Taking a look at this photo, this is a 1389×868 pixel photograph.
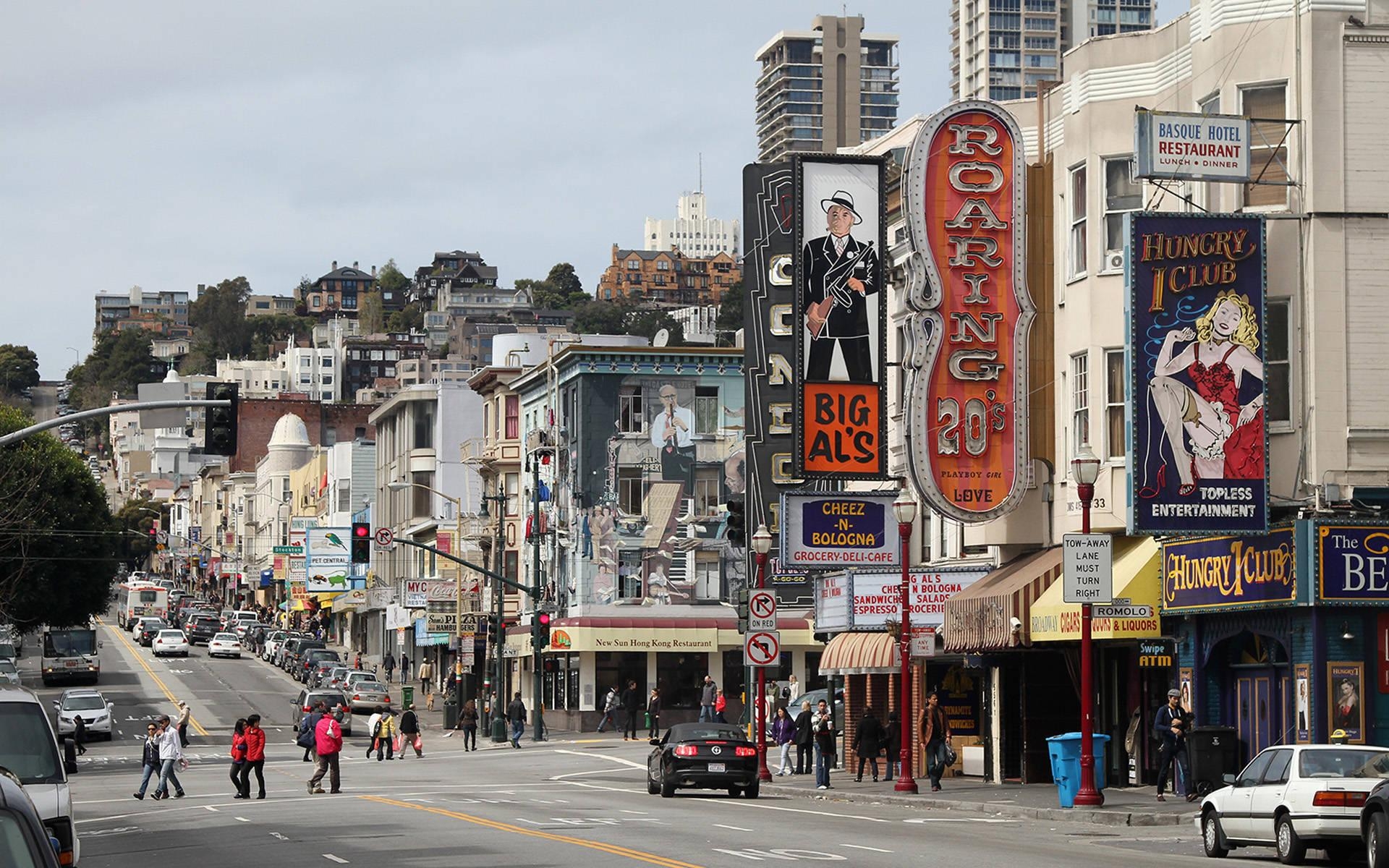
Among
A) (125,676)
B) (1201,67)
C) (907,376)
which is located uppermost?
(1201,67)

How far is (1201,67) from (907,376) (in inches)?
309

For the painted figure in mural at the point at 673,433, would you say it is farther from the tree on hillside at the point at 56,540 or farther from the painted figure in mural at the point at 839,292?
the painted figure in mural at the point at 839,292

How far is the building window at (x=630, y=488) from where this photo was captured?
2938 inches

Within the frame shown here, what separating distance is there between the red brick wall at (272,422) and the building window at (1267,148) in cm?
A: 15157

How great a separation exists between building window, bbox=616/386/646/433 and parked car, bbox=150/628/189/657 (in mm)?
40631

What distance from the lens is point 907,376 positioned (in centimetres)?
3653

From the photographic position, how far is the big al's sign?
3581 centimetres

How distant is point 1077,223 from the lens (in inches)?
1380

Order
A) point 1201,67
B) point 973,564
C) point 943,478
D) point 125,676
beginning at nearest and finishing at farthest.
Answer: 1. point 1201,67
2. point 943,478
3. point 973,564
4. point 125,676

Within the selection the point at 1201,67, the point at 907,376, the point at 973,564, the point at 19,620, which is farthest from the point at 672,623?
the point at 1201,67

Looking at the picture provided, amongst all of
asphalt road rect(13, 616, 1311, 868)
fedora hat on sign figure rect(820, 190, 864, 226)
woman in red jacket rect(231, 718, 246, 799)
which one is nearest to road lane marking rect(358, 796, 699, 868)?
asphalt road rect(13, 616, 1311, 868)

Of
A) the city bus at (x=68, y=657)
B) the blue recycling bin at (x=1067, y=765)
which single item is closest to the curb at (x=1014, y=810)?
the blue recycling bin at (x=1067, y=765)

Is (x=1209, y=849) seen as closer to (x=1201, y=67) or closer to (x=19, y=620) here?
(x=1201, y=67)

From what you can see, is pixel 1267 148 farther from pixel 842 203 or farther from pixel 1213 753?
pixel 842 203
